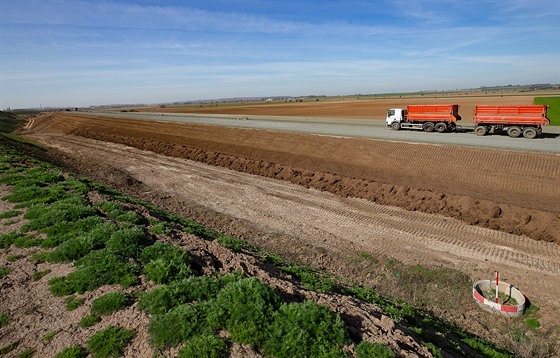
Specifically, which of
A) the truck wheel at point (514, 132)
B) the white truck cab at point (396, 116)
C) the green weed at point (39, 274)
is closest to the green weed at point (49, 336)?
the green weed at point (39, 274)

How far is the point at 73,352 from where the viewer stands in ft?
17.2

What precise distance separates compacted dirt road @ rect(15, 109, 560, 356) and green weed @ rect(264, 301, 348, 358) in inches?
207

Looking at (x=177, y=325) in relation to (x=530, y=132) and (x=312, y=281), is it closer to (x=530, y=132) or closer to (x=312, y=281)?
(x=312, y=281)

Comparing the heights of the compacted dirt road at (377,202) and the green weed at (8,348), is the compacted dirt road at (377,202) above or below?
below

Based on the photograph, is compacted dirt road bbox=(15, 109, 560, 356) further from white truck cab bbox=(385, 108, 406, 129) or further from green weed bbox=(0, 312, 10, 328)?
white truck cab bbox=(385, 108, 406, 129)

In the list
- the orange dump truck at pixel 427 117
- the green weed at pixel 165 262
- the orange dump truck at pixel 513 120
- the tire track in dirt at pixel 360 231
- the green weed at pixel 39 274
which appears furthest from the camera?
the orange dump truck at pixel 427 117

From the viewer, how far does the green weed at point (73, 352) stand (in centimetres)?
521

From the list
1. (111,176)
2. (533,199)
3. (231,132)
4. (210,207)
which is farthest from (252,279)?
(231,132)

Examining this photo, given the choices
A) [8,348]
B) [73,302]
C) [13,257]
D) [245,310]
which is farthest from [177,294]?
[13,257]

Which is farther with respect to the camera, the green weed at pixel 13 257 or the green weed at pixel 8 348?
the green weed at pixel 13 257

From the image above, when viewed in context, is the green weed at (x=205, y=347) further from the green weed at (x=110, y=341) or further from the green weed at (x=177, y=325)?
the green weed at (x=110, y=341)

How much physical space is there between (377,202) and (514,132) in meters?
16.7

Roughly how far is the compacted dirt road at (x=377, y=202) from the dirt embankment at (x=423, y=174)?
66 millimetres

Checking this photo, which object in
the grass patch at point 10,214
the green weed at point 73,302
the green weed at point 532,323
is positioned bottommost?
the green weed at point 532,323
